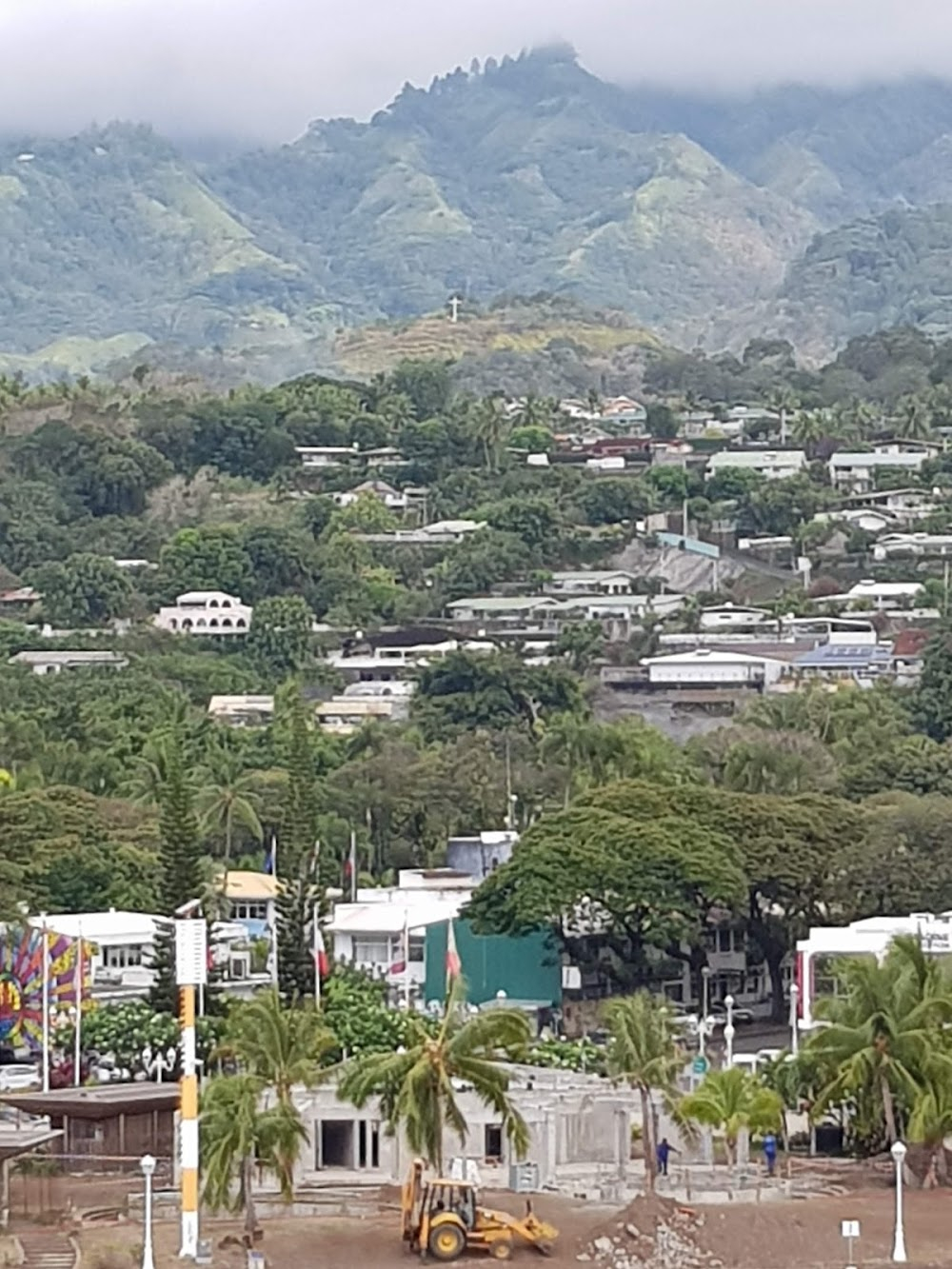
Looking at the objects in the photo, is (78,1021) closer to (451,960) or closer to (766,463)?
(451,960)

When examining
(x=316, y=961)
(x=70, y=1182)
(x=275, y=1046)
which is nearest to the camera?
(x=275, y=1046)

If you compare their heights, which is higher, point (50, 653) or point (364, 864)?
point (50, 653)

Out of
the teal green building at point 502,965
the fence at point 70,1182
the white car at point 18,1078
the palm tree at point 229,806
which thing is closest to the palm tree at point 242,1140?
the fence at point 70,1182

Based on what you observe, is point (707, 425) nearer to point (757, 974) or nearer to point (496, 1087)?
point (757, 974)

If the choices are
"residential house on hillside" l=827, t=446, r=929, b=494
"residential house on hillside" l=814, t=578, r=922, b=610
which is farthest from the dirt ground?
"residential house on hillside" l=827, t=446, r=929, b=494

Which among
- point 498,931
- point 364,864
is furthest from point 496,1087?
point 364,864

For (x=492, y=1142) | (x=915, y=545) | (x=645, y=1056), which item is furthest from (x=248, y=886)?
(x=915, y=545)
